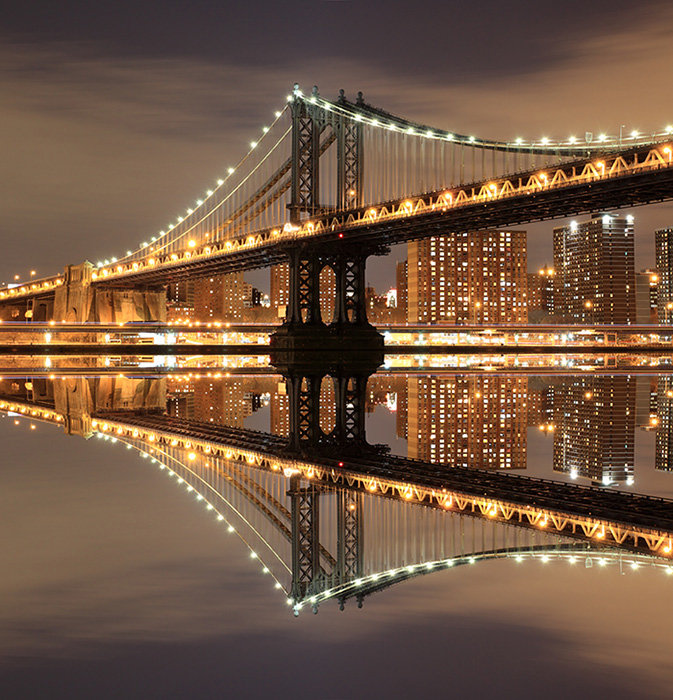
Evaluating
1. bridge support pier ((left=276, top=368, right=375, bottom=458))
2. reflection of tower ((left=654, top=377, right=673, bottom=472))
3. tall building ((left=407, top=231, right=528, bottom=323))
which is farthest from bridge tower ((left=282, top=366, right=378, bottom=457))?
tall building ((left=407, top=231, right=528, bottom=323))

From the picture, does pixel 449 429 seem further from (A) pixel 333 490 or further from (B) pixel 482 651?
(B) pixel 482 651

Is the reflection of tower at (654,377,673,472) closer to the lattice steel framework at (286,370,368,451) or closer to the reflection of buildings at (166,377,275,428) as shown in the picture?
the lattice steel framework at (286,370,368,451)

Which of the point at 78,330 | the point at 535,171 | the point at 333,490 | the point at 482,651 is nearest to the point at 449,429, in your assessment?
the point at 333,490

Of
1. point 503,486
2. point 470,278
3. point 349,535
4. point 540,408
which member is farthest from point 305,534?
point 470,278

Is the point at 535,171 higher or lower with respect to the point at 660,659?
higher

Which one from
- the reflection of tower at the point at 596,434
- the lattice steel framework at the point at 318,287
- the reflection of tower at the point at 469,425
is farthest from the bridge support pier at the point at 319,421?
the lattice steel framework at the point at 318,287

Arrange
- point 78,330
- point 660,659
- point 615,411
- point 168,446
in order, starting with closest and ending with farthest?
point 660,659 → point 168,446 → point 615,411 → point 78,330
